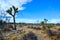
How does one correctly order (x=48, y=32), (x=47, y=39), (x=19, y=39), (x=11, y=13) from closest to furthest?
(x=19, y=39) < (x=47, y=39) < (x=48, y=32) < (x=11, y=13)

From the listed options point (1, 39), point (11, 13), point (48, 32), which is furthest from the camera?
point (11, 13)

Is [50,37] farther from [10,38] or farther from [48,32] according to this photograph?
[10,38]

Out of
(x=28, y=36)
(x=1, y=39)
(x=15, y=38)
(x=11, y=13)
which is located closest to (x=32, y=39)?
(x=28, y=36)

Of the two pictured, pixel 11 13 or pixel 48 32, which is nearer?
pixel 48 32

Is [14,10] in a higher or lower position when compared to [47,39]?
higher

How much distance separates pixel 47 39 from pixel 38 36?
1.91 m

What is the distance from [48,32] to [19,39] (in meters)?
7.01

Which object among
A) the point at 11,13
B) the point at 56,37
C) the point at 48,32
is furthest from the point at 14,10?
the point at 56,37

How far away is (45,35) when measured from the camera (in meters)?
31.9

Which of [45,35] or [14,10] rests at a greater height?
[14,10]

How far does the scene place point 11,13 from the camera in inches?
1527

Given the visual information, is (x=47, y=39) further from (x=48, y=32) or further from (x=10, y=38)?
(x=10, y=38)

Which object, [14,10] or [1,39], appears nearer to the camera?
[1,39]

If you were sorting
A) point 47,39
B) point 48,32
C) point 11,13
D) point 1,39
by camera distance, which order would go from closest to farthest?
point 1,39
point 47,39
point 48,32
point 11,13
